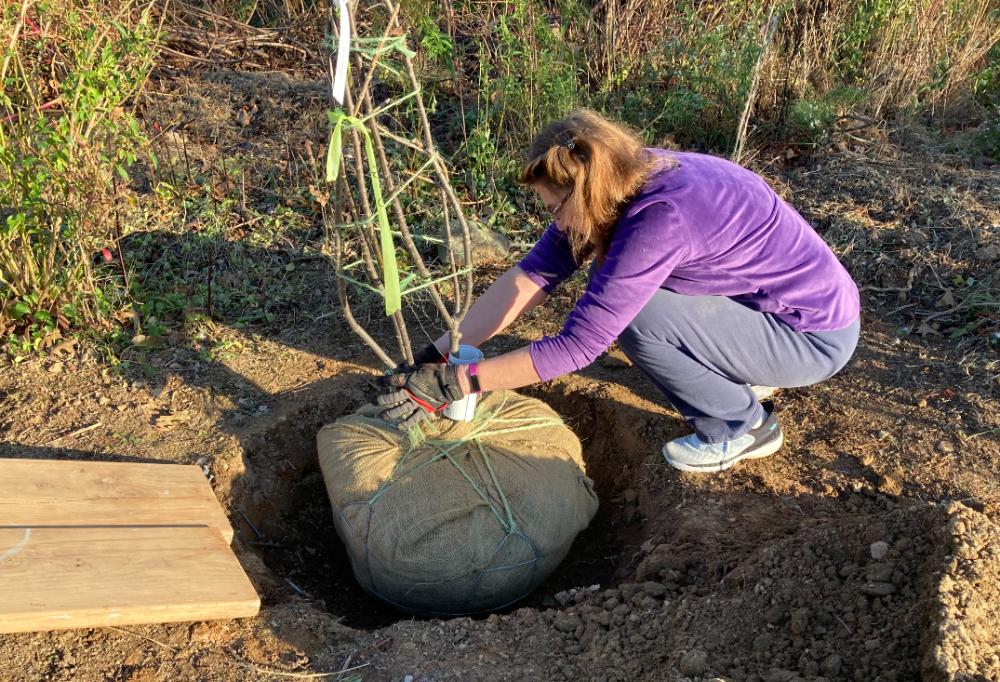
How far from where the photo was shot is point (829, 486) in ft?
7.89

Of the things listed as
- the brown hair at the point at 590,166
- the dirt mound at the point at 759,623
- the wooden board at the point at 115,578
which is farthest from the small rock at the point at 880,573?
the wooden board at the point at 115,578

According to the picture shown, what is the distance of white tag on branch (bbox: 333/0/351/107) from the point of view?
5.43ft

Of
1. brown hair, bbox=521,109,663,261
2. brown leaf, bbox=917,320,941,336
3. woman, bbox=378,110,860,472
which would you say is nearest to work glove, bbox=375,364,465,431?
woman, bbox=378,110,860,472

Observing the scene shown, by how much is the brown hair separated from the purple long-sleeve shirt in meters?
0.05

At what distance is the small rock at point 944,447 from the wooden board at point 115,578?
1935 millimetres

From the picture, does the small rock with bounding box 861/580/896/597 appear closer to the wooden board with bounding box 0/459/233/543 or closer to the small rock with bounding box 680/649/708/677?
the small rock with bounding box 680/649/708/677

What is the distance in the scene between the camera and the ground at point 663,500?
1.83 meters

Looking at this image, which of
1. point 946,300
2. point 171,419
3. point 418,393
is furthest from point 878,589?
point 171,419

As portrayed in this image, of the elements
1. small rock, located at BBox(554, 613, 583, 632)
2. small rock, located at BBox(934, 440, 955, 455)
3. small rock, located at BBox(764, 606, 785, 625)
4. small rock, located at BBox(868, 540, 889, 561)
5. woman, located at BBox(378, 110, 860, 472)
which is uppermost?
woman, located at BBox(378, 110, 860, 472)

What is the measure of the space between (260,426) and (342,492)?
1.75ft

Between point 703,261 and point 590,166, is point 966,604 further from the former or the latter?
point 590,166

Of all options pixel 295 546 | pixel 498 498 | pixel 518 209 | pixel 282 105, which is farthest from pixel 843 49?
pixel 295 546

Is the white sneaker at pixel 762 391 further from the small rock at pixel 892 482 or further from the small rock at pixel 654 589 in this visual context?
the small rock at pixel 654 589

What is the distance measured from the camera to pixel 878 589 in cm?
183
